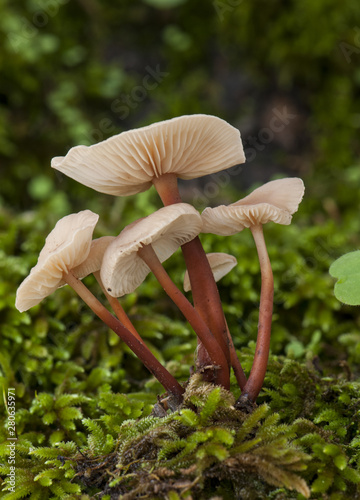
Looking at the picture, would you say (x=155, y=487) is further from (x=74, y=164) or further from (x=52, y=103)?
(x=52, y=103)

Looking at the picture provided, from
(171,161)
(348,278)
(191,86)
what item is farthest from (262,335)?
(191,86)

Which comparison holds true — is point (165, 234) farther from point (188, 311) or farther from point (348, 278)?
point (348, 278)

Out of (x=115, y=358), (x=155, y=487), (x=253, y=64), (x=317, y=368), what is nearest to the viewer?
(x=155, y=487)

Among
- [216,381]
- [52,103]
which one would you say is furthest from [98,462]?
[52,103]

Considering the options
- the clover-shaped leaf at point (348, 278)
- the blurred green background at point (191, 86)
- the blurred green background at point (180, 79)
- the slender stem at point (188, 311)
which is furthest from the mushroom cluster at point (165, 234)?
the blurred green background at point (180, 79)

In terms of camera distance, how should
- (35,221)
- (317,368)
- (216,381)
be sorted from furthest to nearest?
1. (35,221)
2. (317,368)
3. (216,381)

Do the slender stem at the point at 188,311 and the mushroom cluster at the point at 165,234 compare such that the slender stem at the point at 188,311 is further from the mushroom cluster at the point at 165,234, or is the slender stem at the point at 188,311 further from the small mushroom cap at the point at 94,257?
the small mushroom cap at the point at 94,257

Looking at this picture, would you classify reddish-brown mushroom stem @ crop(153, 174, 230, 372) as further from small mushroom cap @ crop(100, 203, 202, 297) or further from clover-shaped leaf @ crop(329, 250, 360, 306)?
clover-shaped leaf @ crop(329, 250, 360, 306)
